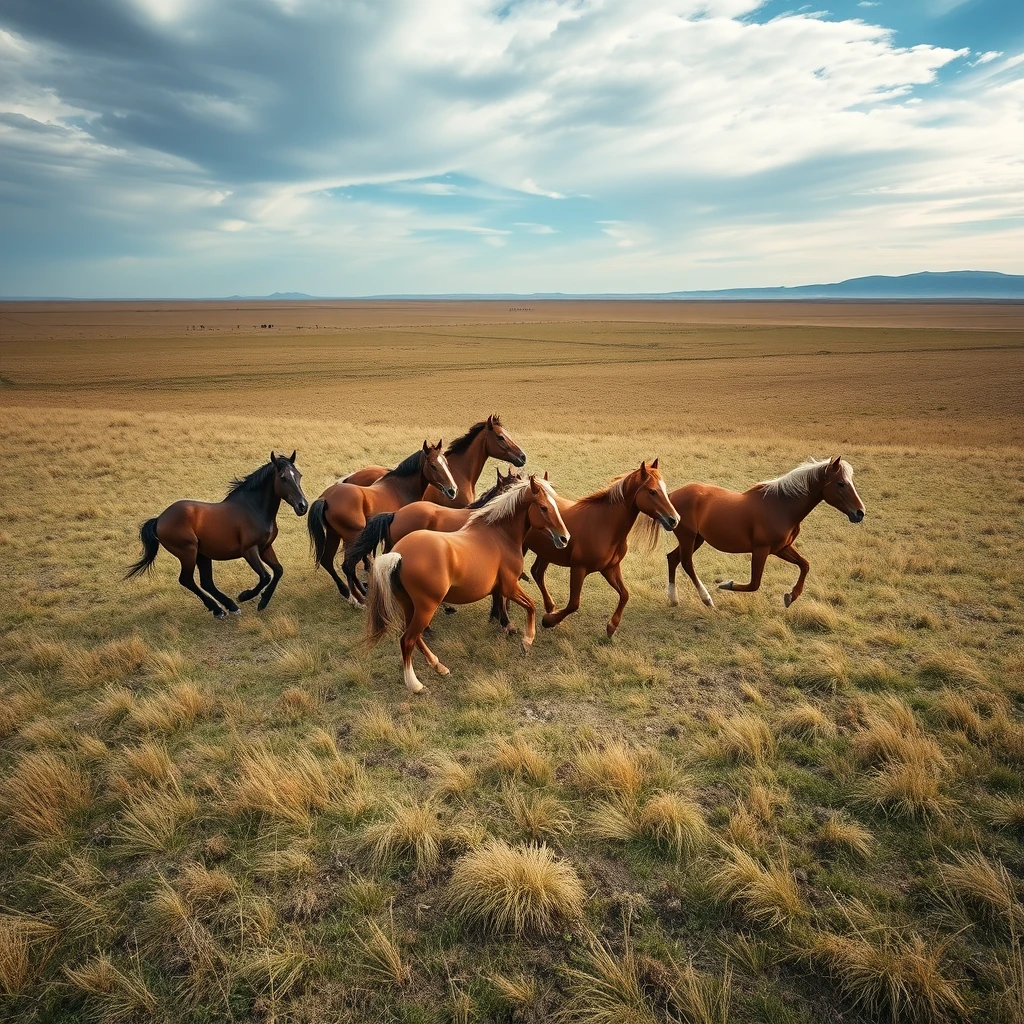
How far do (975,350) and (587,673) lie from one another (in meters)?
68.0

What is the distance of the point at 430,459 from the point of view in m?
7.80

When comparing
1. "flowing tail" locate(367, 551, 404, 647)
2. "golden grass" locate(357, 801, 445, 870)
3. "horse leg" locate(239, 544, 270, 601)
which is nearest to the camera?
"golden grass" locate(357, 801, 445, 870)

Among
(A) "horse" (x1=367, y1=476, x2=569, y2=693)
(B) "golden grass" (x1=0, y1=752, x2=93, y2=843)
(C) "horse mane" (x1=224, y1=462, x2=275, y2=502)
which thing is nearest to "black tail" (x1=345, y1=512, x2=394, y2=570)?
(A) "horse" (x1=367, y1=476, x2=569, y2=693)

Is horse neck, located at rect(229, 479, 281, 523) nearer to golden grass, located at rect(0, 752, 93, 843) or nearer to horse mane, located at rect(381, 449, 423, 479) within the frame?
horse mane, located at rect(381, 449, 423, 479)

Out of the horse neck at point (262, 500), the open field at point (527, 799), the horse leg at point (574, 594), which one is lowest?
the open field at point (527, 799)

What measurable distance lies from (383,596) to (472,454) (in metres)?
3.54

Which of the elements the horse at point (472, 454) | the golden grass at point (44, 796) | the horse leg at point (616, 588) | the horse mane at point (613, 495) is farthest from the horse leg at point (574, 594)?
the golden grass at point (44, 796)

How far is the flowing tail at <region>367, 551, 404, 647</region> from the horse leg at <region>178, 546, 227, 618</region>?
2.86 m

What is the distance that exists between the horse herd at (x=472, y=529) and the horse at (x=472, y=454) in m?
0.02

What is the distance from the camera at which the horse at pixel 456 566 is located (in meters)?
5.36

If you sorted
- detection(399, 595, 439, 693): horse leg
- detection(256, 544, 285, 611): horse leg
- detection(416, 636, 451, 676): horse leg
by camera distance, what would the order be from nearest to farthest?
detection(399, 595, 439, 693): horse leg → detection(416, 636, 451, 676): horse leg → detection(256, 544, 285, 611): horse leg

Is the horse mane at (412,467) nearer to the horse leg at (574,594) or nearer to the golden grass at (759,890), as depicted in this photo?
the horse leg at (574,594)

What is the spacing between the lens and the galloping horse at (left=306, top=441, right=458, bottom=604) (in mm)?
7449

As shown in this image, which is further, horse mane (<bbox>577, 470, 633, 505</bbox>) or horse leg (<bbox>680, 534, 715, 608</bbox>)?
horse leg (<bbox>680, 534, 715, 608</bbox>)
